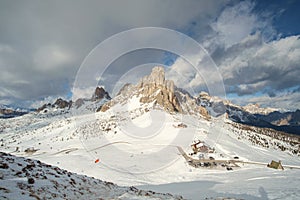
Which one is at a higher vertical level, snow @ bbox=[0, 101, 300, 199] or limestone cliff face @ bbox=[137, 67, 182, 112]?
limestone cliff face @ bbox=[137, 67, 182, 112]

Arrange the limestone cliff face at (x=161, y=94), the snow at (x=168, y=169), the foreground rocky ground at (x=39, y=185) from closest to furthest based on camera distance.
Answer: the foreground rocky ground at (x=39, y=185) < the snow at (x=168, y=169) < the limestone cliff face at (x=161, y=94)

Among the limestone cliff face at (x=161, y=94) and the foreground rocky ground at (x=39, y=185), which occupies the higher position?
the limestone cliff face at (x=161, y=94)

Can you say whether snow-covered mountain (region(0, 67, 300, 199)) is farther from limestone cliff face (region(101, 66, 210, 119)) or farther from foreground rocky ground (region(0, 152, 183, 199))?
limestone cliff face (region(101, 66, 210, 119))

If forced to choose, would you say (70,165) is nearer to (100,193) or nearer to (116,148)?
(116,148)

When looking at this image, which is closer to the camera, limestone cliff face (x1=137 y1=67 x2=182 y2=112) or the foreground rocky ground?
the foreground rocky ground

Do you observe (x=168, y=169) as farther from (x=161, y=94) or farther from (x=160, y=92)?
(x=160, y=92)

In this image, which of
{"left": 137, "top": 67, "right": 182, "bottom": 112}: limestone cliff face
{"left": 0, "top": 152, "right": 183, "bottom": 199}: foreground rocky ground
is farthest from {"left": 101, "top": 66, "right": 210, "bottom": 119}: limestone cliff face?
{"left": 0, "top": 152, "right": 183, "bottom": 199}: foreground rocky ground

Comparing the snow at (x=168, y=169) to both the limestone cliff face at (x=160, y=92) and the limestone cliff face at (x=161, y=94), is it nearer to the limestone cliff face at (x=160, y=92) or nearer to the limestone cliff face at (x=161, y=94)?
the limestone cliff face at (x=161, y=94)

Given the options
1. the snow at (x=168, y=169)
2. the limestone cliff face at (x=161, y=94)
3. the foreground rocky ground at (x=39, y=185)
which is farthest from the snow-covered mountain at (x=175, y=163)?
the limestone cliff face at (x=161, y=94)

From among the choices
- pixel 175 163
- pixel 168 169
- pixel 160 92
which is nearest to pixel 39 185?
pixel 168 169

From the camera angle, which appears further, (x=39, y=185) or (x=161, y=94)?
(x=161, y=94)

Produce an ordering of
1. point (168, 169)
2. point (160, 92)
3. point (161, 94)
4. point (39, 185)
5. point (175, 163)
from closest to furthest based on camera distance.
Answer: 1. point (39, 185)
2. point (168, 169)
3. point (175, 163)
4. point (161, 94)
5. point (160, 92)

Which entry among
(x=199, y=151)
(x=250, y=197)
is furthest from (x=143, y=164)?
(x=250, y=197)

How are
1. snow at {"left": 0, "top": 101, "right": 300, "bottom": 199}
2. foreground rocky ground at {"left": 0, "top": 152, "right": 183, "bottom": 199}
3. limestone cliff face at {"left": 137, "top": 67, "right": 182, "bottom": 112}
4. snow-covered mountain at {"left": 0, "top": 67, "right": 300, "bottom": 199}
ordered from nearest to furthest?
foreground rocky ground at {"left": 0, "top": 152, "right": 183, "bottom": 199} → snow at {"left": 0, "top": 101, "right": 300, "bottom": 199} → snow-covered mountain at {"left": 0, "top": 67, "right": 300, "bottom": 199} → limestone cliff face at {"left": 137, "top": 67, "right": 182, "bottom": 112}
